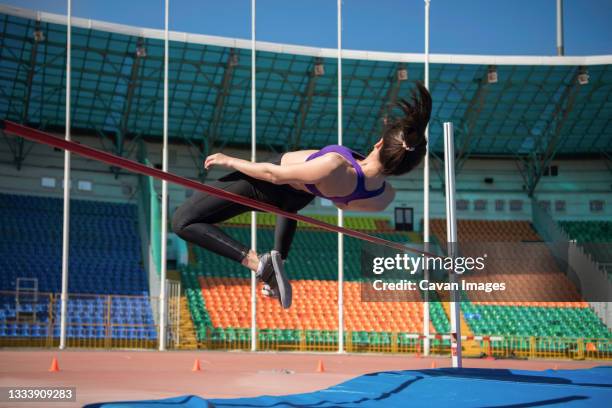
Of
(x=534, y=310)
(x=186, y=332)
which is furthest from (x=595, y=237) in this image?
(x=186, y=332)

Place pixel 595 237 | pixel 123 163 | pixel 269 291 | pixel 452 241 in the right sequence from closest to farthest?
1. pixel 123 163
2. pixel 269 291
3. pixel 452 241
4. pixel 595 237

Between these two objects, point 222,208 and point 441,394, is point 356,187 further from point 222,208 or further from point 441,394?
point 441,394

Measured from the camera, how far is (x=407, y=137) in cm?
433

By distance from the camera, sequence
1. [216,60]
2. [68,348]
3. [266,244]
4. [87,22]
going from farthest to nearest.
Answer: [266,244] → [216,60] → [87,22] → [68,348]

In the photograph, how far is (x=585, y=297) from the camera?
27.7 meters

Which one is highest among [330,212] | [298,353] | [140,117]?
[140,117]

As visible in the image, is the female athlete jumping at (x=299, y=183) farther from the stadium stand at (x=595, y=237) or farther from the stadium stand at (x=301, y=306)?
the stadium stand at (x=595, y=237)

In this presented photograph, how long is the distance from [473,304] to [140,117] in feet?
48.0

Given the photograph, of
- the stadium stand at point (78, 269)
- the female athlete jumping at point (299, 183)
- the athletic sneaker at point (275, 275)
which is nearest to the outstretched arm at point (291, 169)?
the female athlete jumping at point (299, 183)

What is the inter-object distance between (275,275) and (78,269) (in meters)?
21.5

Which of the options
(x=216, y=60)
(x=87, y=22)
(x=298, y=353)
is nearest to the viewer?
(x=298, y=353)

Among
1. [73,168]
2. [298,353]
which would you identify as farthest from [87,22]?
[298,353]

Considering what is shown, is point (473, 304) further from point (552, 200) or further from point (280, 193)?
point (280, 193)

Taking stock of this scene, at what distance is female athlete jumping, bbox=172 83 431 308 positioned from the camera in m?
4.36
